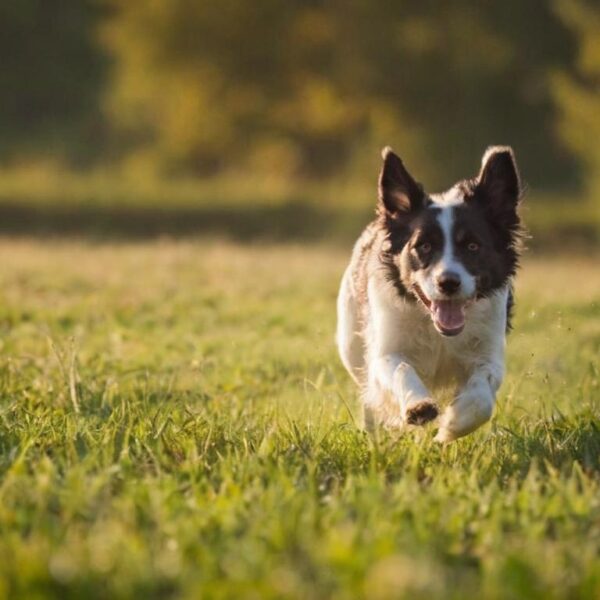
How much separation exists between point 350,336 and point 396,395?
115cm

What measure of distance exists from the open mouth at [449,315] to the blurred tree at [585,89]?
23312 millimetres

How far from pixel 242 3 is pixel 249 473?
1317 inches

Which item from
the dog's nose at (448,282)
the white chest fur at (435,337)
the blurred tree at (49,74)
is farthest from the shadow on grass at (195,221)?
the dog's nose at (448,282)

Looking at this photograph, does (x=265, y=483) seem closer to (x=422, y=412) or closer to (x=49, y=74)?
(x=422, y=412)

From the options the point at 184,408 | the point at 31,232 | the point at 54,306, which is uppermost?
the point at 184,408

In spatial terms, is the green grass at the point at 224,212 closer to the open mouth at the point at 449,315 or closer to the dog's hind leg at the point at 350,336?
the dog's hind leg at the point at 350,336

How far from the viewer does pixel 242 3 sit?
36.7m

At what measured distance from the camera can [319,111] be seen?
1451 inches

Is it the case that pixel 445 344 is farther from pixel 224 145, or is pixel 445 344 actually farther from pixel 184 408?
pixel 224 145

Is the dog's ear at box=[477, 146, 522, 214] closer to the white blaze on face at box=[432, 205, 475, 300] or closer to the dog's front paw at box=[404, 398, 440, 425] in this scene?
the white blaze on face at box=[432, 205, 475, 300]

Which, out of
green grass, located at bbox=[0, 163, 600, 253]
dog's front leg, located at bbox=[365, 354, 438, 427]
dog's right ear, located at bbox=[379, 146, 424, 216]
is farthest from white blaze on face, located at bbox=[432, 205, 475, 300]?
green grass, located at bbox=[0, 163, 600, 253]

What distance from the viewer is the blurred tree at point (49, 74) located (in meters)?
44.2

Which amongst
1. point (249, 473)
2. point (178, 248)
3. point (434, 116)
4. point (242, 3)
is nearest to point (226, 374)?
point (249, 473)

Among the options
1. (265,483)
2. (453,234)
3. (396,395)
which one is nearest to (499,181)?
(453,234)
